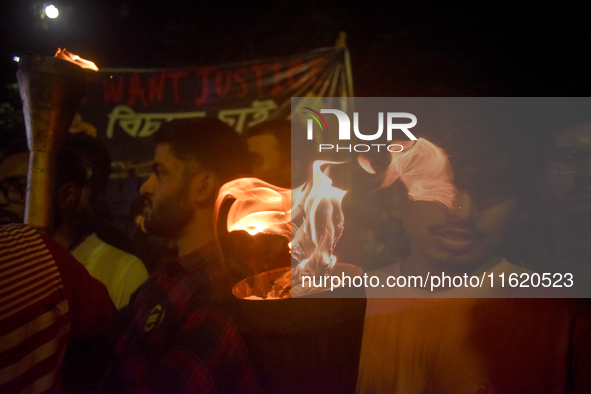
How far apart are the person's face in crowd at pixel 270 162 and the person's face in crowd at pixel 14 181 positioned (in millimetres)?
1853

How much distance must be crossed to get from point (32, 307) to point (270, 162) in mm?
2390

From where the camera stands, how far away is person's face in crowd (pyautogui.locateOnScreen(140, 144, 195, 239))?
2.75 meters

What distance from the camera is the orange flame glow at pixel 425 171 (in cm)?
229

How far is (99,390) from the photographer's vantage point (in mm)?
2070

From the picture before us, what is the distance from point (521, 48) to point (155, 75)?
3768mm

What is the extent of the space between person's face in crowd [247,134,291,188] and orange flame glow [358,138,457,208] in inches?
41.1

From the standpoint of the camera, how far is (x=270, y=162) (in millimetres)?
3533

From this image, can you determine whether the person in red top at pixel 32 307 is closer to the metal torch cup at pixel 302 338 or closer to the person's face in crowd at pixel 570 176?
the metal torch cup at pixel 302 338

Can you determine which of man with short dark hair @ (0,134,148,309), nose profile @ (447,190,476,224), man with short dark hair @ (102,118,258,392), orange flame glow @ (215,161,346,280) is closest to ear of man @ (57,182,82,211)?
man with short dark hair @ (0,134,148,309)

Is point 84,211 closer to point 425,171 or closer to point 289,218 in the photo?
point 289,218

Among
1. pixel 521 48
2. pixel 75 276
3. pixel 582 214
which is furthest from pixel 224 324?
pixel 521 48

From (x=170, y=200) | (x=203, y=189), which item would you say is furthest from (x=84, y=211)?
(x=203, y=189)

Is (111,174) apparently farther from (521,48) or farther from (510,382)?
(521,48)

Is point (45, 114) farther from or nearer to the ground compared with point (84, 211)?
farther from the ground
